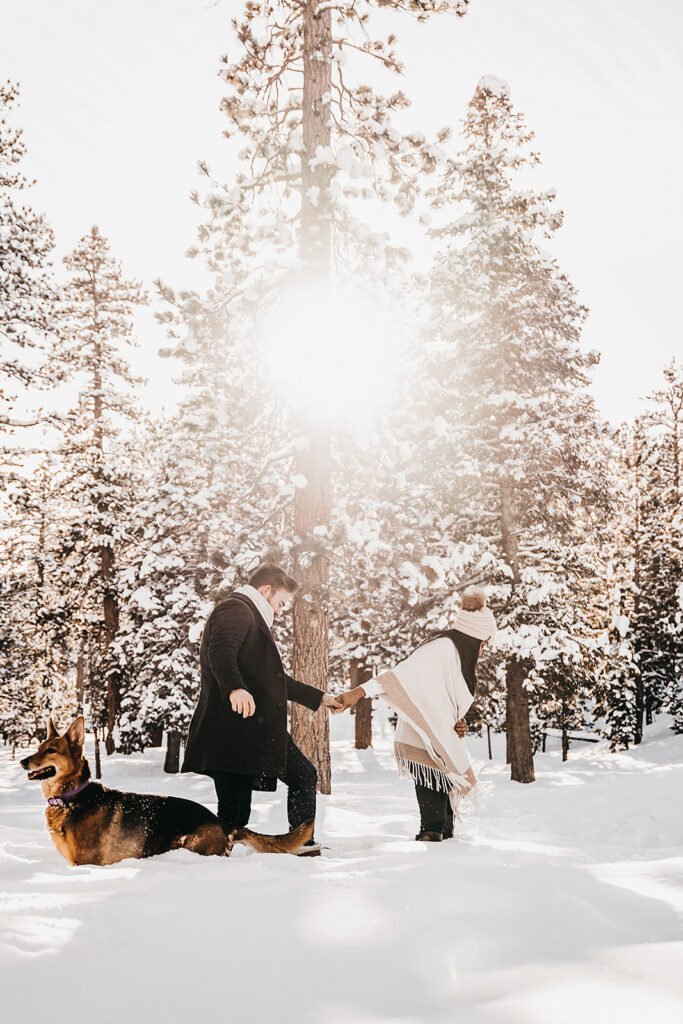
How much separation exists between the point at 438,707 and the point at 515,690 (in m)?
12.8

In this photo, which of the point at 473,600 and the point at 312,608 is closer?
the point at 473,600

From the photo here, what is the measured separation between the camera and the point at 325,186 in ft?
33.8

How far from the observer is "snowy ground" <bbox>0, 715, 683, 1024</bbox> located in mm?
2336

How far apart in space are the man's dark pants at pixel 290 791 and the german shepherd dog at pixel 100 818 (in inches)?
12.4

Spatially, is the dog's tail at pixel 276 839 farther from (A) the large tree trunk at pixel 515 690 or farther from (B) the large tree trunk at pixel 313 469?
(A) the large tree trunk at pixel 515 690

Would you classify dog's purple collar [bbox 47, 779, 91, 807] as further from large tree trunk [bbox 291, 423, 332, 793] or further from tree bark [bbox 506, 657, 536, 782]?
tree bark [bbox 506, 657, 536, 782]

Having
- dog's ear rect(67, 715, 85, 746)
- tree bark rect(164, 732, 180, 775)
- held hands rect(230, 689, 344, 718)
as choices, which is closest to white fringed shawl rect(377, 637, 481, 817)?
held hands rect(230, 689, 344, 718)

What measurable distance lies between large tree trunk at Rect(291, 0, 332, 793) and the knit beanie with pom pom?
4.67 meters

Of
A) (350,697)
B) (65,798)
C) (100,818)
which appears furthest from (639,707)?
(65,798)

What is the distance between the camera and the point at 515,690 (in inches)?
696

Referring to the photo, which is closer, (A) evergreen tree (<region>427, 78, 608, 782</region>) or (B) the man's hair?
(B) the man's hair

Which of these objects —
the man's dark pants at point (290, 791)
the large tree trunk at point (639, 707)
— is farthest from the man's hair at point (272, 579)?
the large tree trunk at point (639, 707)

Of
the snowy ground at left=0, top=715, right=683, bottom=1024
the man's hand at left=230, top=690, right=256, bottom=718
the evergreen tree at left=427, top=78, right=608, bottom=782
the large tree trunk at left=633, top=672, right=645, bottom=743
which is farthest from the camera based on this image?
the large tree trunk at left=633, top=672, right=645, bottom=743

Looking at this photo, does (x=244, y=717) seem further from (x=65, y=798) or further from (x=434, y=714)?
(x=434, y=714)
